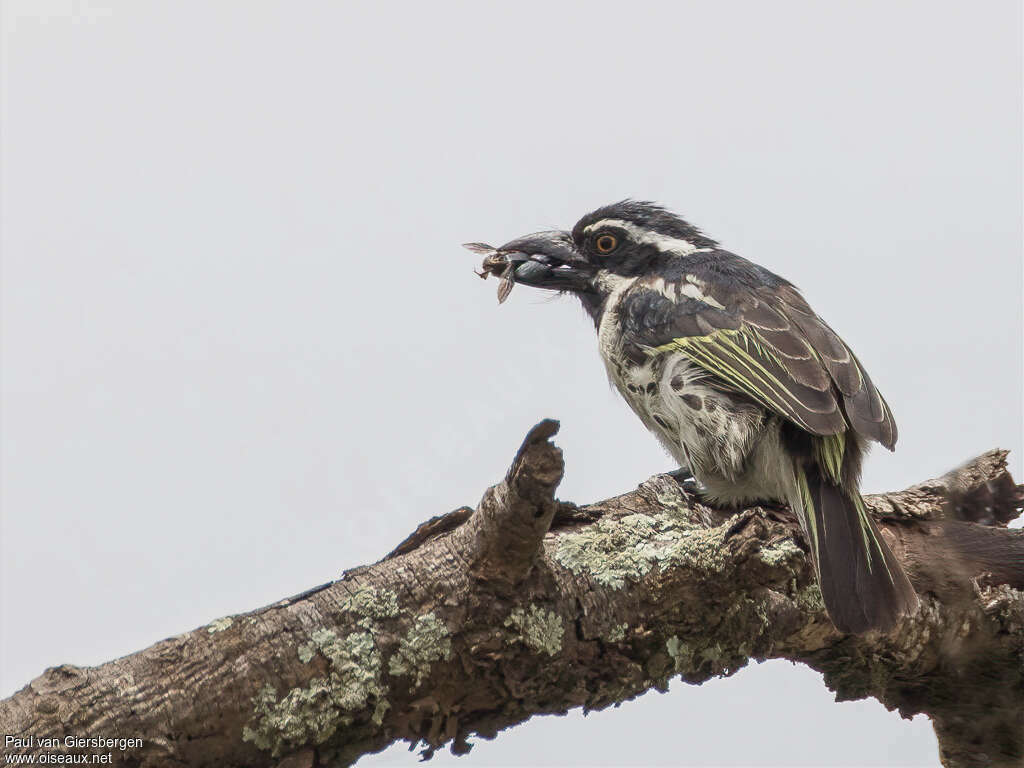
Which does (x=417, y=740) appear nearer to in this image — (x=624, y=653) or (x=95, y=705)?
(x=624, y=653)

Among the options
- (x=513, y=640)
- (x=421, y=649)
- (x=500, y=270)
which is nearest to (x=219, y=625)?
(x=421, y=649)

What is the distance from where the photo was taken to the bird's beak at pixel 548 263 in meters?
5.89

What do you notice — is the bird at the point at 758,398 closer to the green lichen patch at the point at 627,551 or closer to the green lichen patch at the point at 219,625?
the green lichen patch at the point at 627,551

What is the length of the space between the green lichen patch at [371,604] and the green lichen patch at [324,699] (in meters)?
0.05

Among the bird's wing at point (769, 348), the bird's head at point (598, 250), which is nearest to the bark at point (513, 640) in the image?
the bird's wing at point (769, 348)

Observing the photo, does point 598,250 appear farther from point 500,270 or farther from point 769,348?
point 769,348

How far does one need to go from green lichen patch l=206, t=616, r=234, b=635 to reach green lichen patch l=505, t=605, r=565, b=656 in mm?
813

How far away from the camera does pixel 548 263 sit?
594 cm

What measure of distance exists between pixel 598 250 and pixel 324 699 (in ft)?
10.7

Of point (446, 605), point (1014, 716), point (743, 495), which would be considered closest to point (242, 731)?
point (446, 605)

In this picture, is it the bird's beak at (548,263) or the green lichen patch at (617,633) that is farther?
the bird's beak at (548,263)

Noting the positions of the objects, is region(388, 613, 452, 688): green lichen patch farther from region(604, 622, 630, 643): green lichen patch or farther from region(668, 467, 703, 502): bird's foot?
region(668, 467, 703, 502): bird's foot

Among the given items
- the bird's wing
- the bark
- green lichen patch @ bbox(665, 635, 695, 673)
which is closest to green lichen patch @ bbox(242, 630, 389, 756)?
the bark

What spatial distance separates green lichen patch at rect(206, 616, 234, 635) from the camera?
324 cm
